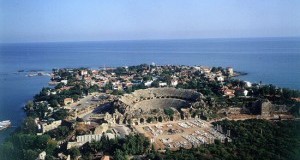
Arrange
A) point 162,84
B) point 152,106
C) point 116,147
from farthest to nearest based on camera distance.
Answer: point 162,84
point 152,106
point 116,147

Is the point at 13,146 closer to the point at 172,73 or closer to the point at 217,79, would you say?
the point at 217,79

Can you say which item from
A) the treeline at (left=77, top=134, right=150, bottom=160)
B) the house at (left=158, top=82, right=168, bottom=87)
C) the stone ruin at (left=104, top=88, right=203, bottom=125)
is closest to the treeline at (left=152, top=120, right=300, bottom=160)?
the treeline at (left=77, top=134, right=150, bottom=160)

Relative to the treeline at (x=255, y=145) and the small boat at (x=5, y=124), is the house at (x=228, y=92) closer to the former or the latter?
the treeline at (x=255, y=145)

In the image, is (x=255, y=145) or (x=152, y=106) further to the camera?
(x=152, y=106)

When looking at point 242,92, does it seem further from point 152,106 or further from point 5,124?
point 5,124

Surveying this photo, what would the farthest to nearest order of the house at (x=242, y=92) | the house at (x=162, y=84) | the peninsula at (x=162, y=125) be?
the house at (x=162, y=84) < the house at (x=242, y=92) < the peninsula at (x=162, y=125)

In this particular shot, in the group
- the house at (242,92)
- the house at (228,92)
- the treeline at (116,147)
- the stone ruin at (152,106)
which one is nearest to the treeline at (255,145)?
the treeline at (116,147)

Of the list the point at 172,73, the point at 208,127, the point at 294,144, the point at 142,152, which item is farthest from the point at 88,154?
the point at 172,73

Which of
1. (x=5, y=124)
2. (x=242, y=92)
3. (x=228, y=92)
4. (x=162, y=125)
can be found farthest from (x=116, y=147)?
(x=242, y=92)

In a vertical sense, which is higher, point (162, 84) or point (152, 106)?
point (152, 106)

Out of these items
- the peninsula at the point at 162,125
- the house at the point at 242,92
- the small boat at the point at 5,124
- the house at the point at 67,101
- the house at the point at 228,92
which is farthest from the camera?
the house at the point at 67,101

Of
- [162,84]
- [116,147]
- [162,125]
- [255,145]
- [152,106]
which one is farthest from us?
[162,84]

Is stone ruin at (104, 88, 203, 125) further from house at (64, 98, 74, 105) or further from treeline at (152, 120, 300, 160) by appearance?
house at (64, 98, 74, 105)
